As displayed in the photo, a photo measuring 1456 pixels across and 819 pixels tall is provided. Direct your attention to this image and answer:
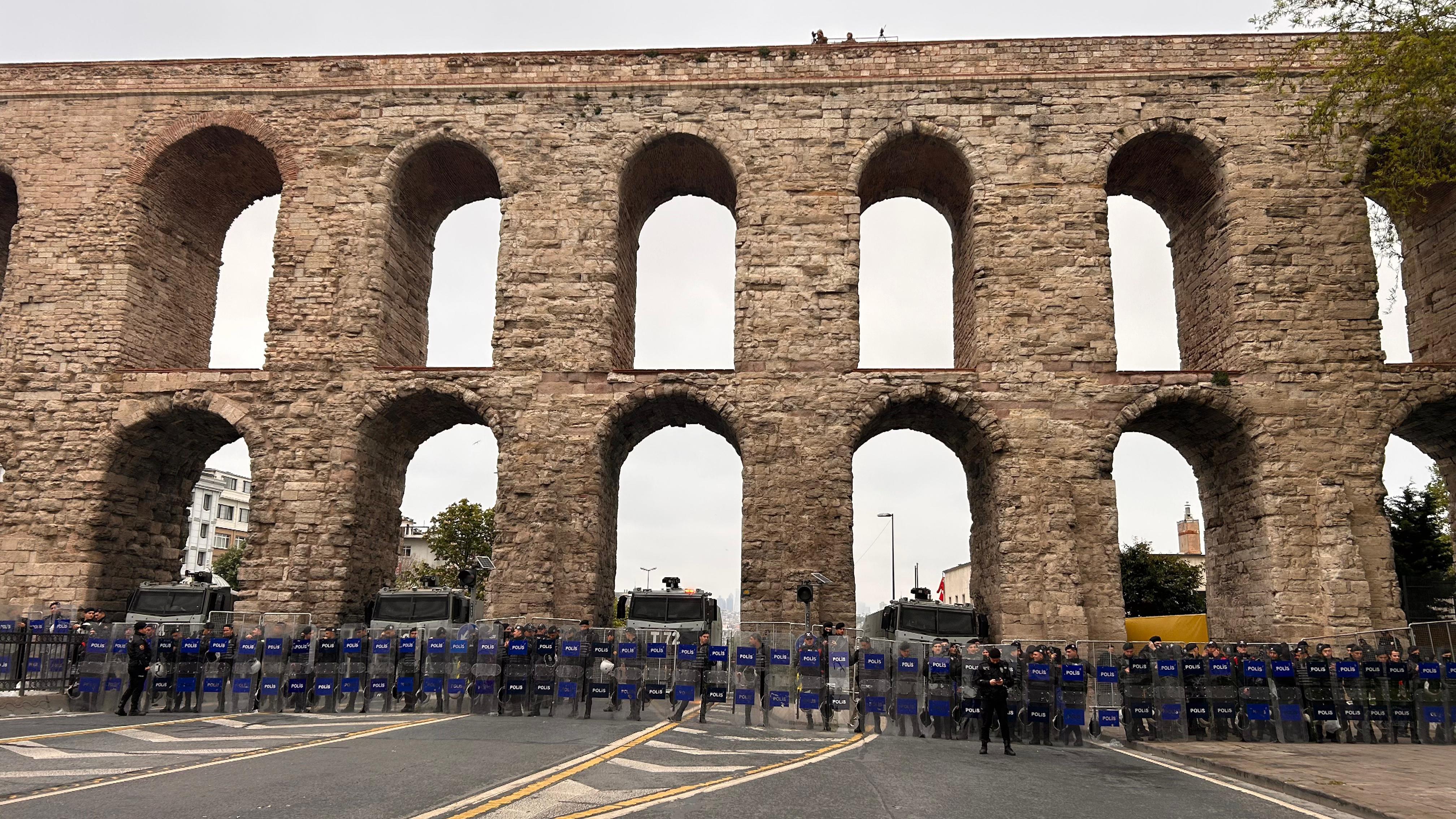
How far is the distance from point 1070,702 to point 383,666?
10.2 meters

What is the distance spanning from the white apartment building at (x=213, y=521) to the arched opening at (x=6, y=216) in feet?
173

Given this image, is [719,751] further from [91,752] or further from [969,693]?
[91,752]

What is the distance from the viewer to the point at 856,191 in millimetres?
20719

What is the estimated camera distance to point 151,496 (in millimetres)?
21562

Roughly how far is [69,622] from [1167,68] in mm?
24791

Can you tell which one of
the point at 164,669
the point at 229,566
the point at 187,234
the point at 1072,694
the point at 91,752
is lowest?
the point at 91,752

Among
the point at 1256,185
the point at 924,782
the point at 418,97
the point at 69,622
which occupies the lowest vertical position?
the point at 924,782

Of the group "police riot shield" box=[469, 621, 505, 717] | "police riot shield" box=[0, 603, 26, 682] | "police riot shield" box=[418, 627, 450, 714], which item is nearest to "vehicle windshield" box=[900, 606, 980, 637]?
"police riot shield" box=[469, 621, 505, 717]

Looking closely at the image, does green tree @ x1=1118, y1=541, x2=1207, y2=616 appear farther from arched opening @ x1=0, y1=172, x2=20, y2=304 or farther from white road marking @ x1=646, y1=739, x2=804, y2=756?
arched opening @ x1=0, y1=172, x2=20, y2=304

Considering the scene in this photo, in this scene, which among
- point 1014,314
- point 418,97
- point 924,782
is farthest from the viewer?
point 418,97

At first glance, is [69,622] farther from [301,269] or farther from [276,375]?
[301,269]

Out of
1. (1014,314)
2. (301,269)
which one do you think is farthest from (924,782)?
(301,269)

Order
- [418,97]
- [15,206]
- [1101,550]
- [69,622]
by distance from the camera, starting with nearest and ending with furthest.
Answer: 1. [69,622]
2. [1101,550]
3. [418,97]
4. [15,206]

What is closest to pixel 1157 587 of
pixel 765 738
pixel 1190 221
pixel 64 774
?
pixel 1190 221
